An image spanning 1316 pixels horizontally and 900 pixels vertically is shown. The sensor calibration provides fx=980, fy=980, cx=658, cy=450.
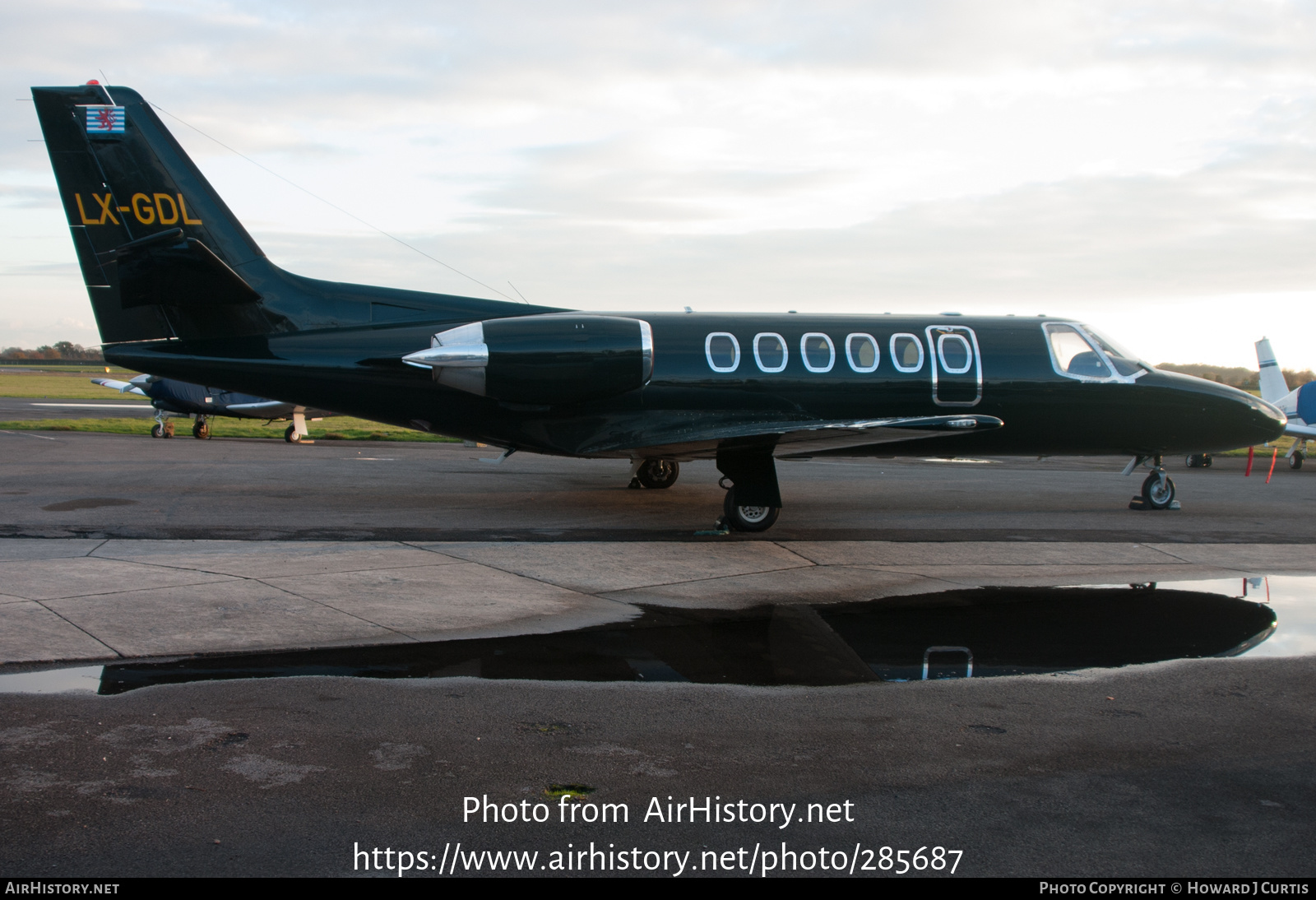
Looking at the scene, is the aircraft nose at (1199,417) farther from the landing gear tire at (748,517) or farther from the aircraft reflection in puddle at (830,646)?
the aircraft reflection in puddle at (830,646)

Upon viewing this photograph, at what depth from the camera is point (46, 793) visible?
437cm

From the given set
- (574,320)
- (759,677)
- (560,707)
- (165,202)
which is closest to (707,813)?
(560,707)

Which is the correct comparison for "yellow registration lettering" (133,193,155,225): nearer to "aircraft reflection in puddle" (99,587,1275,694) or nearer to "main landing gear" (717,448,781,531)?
"main landing gear" (717,448,781,531)

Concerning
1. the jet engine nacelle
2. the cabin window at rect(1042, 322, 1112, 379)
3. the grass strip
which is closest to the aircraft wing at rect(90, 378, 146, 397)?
the grass strip

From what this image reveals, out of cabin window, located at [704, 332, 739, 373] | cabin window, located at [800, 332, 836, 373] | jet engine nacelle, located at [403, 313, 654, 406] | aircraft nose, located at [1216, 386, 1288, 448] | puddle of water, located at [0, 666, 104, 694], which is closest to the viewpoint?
puddle of water, located at [0, 666, 104, 694]

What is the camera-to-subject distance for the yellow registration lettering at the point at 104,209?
12.8 meters

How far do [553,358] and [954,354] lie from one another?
641 cm

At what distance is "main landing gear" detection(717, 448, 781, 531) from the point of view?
44.2ft

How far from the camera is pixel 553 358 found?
1261 cm

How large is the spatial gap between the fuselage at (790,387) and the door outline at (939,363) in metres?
0.03

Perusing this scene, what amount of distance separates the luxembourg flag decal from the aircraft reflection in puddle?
9076 mm

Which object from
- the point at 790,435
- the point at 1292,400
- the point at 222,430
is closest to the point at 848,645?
the point at 790,435
